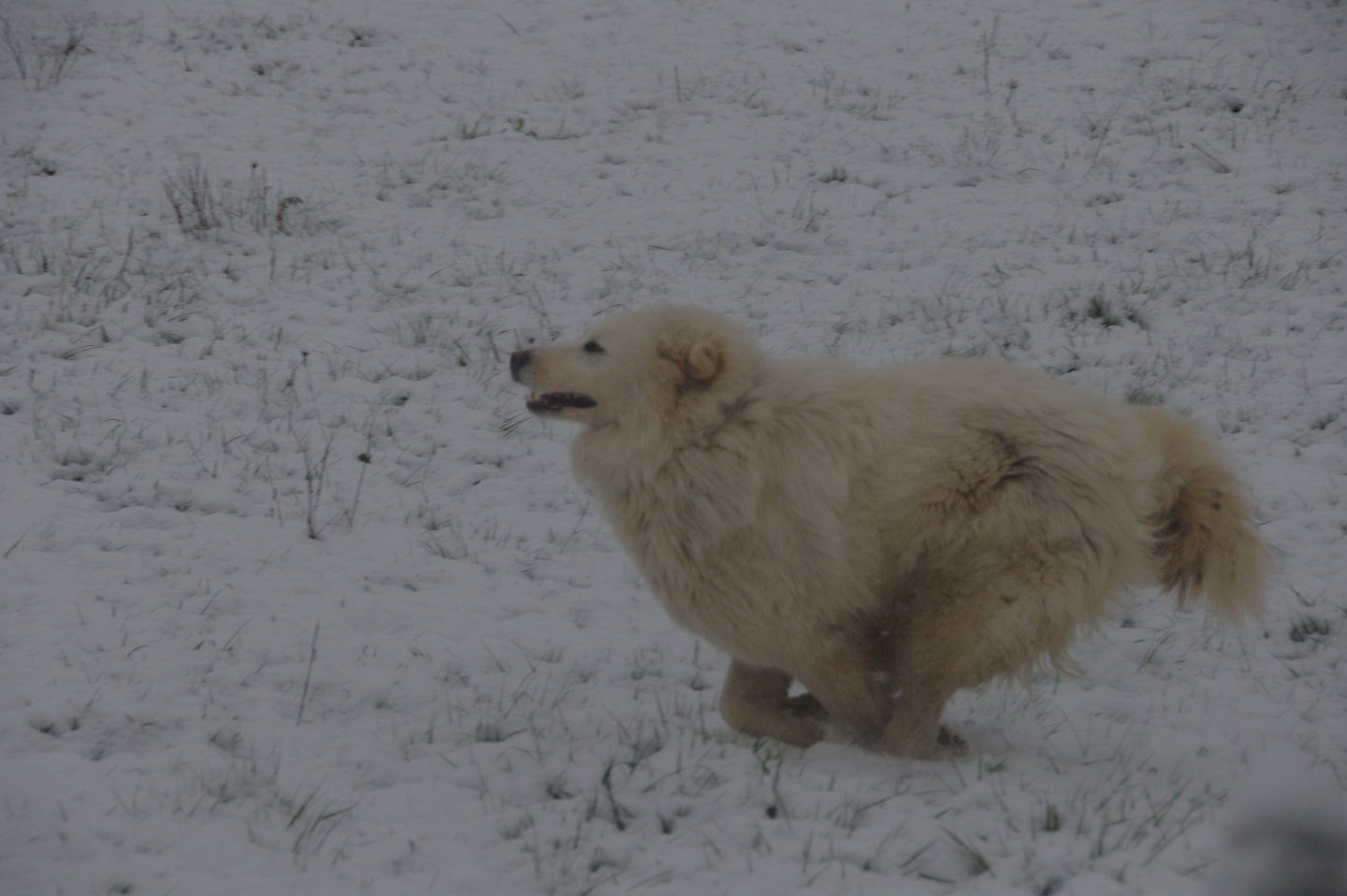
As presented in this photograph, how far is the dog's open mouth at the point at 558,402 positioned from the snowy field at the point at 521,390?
1210 millimetres

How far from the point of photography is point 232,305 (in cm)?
761

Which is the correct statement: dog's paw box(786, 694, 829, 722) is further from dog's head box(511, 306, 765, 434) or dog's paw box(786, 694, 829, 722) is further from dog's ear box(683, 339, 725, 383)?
dog's ear box(683, 339, 725, 383)

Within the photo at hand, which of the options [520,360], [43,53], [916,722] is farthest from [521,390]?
[43,53]

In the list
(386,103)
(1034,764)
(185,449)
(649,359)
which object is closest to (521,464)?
(185,449)

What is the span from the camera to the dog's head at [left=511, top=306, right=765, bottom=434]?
13.3 feet

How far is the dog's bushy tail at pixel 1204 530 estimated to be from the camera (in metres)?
3.88

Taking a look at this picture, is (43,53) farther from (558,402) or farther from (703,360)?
(703,360)

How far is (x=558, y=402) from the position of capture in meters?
4.23

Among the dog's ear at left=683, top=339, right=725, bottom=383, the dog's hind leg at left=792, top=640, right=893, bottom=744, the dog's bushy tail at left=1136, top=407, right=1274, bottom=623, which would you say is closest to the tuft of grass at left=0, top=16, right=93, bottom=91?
the dog's ear at left=683, top=339, right=725, bottom=383

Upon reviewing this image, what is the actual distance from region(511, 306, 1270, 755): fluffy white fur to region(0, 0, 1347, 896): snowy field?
40 cm

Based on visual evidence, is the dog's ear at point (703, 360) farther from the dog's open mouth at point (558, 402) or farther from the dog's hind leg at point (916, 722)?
the dog's hind leg at point (916, 722)

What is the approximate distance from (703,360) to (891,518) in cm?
93

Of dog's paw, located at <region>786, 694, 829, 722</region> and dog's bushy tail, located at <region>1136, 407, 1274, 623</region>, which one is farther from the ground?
dog's bushy tail, located at <region>1136, 407, 1274, 623</region>

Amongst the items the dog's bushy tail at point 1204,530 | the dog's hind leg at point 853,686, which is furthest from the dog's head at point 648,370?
the dog's bushy tail at point 1204,530
